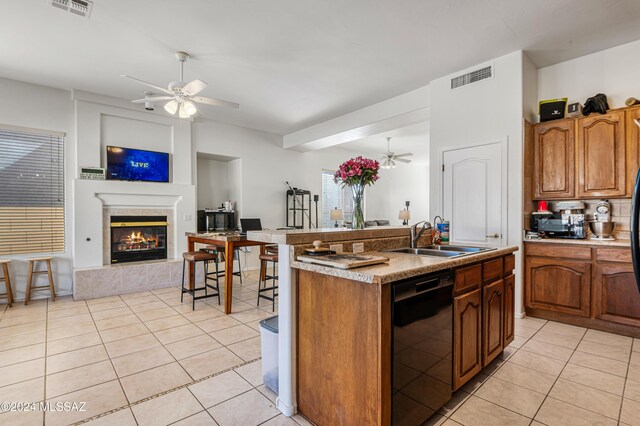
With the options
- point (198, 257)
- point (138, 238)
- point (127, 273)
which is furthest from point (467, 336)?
point (138, 238)

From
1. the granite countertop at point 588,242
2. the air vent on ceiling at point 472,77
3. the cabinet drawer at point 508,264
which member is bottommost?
the cabinet drawer at point 508,264

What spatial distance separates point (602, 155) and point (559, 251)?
111 cm

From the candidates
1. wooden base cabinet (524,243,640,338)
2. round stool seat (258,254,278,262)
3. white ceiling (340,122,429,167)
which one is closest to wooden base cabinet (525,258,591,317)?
wooden base cabinet (524,243,640,338)

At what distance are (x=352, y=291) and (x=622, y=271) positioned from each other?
122 inches

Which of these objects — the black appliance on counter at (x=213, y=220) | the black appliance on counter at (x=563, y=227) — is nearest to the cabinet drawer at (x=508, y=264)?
the black appliance on counter at (x=563, y=227)

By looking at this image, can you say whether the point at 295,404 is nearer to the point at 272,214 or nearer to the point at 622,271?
the point at 622,271

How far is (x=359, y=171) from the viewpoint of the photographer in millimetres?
2311

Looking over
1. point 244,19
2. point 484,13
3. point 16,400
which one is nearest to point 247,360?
point 16,400

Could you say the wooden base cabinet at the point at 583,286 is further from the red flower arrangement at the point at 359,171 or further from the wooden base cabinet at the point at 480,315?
the red flower arrangement at the point at 359,171

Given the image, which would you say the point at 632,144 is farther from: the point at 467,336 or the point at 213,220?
the point at 213,220

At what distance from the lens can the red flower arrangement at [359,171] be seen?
2320 millimetres

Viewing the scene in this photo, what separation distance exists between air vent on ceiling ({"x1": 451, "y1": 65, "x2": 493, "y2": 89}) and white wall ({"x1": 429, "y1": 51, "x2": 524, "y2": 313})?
0.05 metres

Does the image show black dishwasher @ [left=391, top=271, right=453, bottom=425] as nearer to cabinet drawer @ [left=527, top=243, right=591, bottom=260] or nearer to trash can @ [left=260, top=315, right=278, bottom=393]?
trash can @ [left=260, top=315, right=278, bottom=393]

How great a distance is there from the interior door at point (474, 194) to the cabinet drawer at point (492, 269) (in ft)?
4.37
